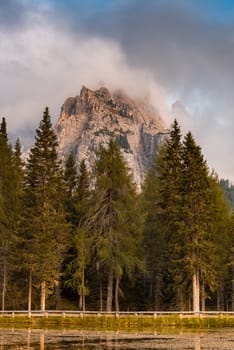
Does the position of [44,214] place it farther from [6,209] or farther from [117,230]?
[6,209]

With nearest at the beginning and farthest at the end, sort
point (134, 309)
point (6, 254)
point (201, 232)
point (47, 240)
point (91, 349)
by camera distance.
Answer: point (91, 349), point (201, 232), point (47, 240), point (6, 254), point (134, 309)

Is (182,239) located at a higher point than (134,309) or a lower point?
higher

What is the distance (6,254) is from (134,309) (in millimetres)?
16678

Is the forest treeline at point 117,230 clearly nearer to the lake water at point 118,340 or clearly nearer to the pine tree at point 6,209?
the pine tree at point 6,209

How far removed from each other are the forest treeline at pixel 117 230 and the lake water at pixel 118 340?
11408 mm

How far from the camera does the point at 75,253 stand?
5734 cm

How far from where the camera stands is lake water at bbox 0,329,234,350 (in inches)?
1073

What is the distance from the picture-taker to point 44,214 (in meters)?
50.1

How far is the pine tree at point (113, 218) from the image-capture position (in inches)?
2003

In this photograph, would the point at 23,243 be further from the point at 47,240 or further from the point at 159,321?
the point at 159,321

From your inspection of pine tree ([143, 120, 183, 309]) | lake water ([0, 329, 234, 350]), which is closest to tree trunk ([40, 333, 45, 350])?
lake water ([0, 329, 234, 350])

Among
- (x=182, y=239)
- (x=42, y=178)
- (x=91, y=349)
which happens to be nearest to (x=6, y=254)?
(x=42, y=178)

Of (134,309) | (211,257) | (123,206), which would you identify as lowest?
(134,309)

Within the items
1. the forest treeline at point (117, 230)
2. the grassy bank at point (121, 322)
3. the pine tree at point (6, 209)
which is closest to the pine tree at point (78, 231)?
the forest treeline at point (117, 230)
